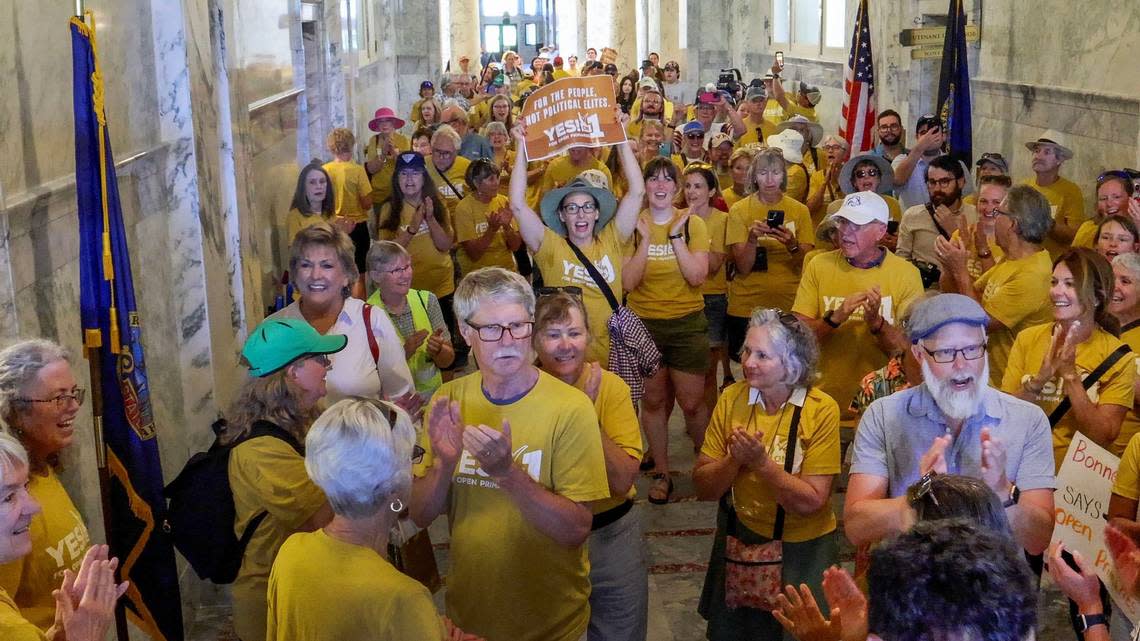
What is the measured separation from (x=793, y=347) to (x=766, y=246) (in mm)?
3293

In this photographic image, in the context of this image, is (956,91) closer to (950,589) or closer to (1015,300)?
(1015,300)

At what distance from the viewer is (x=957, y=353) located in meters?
3.55

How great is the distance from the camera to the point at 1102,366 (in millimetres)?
4512

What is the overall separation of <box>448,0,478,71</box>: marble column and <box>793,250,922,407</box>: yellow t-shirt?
36.1 meters

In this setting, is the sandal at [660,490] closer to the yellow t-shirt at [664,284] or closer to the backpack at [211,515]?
the yellow t-shirt at [664,284]

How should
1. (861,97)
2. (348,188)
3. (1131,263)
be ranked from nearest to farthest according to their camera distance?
1. (1131,263)
2. (348,188)
3. (861,97)

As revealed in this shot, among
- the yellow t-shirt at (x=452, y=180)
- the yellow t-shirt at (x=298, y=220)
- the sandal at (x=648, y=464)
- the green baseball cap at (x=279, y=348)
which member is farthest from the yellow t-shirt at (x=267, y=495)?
the yellow t-shirt at (x=452, y=180)

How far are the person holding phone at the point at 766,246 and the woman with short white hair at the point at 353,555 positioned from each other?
460cm

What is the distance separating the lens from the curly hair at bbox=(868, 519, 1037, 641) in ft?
7.42

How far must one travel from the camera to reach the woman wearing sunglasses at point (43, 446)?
10.6ft

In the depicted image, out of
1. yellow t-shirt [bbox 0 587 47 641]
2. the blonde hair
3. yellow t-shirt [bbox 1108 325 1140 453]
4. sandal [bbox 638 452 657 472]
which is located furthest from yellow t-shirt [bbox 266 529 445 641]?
the blonde hair

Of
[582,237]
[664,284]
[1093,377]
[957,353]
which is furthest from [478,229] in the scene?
[957,353]

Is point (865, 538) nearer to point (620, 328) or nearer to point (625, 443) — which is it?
point (625, 443)

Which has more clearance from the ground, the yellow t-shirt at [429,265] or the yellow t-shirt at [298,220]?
the yellow t-shirt at [298,220]
